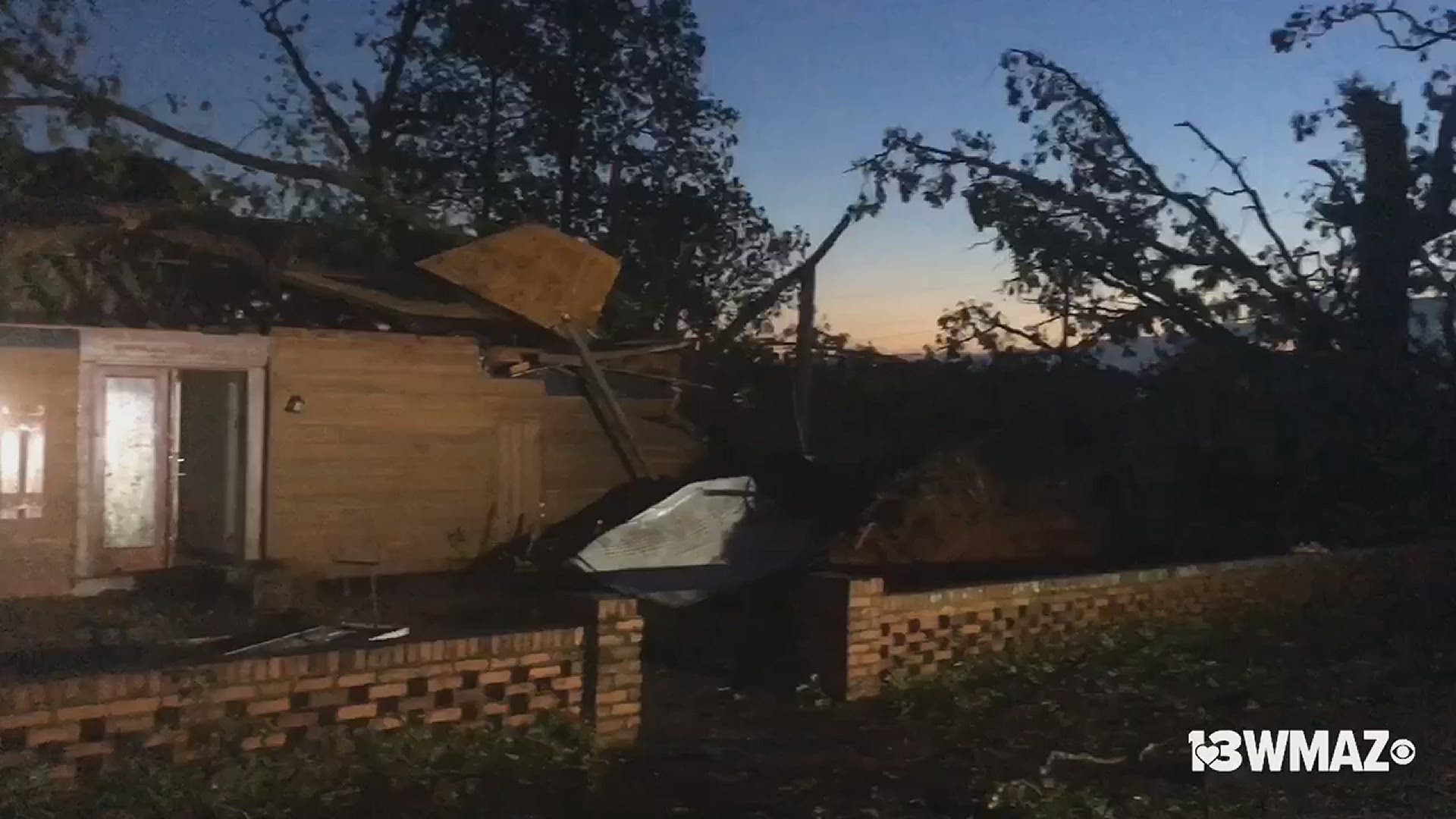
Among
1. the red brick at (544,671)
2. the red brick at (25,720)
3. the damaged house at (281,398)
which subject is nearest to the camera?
the red brick at (25,720)

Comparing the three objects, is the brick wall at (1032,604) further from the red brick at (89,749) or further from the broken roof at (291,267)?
the broken roof at (291,267)

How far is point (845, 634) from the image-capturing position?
8.51 m

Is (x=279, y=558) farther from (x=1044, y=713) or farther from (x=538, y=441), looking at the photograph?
(x=1044, y=713)

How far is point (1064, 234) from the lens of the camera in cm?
1741

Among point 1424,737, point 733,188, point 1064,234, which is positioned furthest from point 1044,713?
point 733,188

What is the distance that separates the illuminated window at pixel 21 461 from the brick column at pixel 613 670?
596 cm

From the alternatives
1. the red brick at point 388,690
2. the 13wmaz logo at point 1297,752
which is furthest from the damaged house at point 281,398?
the 13wmaz logo at point 1297,752

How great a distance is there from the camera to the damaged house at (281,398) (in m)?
11.3

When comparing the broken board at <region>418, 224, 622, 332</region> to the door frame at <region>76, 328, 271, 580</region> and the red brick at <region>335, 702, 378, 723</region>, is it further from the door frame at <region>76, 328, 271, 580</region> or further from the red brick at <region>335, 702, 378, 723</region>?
the red brick at <region>335, 702, 378, 723</region>

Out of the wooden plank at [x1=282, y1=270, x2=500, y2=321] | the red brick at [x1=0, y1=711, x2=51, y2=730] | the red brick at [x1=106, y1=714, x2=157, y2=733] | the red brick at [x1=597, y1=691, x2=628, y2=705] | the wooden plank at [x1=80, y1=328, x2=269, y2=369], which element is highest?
the wooden plank at [x1=282, y1=270, x2=500, y2=321]

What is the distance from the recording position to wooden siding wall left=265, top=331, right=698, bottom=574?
12461 millimetres

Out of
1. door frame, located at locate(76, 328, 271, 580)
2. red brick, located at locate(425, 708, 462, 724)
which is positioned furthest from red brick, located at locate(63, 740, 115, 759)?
door frame, located at locate(76, 328, 271, 580)

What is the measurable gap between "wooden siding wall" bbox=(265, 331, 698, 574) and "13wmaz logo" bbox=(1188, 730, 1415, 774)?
775 cm

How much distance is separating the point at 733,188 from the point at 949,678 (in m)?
14.5
